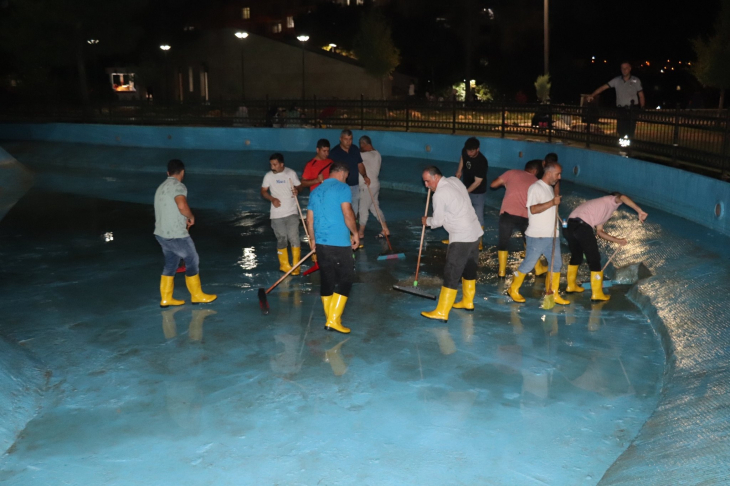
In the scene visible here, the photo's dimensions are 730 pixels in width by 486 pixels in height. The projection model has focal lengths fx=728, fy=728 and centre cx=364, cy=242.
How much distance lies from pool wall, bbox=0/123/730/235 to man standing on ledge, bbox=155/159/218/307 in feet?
24.6

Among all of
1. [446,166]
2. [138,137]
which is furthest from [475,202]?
[138,137]

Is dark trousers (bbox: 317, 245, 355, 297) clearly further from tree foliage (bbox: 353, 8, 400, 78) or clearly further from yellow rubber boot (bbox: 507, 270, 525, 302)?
tree foliage (bbox: 353, 8, 400, 78)

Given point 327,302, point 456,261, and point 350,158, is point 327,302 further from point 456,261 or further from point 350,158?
point 350,158

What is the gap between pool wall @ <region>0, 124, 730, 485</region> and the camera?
15.1ft

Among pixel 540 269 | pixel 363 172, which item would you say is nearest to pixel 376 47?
pixel 363 172

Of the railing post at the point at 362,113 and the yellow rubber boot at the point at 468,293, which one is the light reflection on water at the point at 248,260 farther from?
the railing post at the point at 362,113

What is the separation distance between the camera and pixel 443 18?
55.0 meters

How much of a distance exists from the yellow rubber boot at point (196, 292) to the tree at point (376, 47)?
36318 millimetres

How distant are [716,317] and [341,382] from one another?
3806 millimetres

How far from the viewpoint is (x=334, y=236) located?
7.43 meters

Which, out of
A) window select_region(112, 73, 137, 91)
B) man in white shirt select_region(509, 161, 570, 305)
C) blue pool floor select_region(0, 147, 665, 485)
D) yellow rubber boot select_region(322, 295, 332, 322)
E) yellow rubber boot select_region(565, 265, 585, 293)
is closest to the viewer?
blue pool floor select_region(0, 147, 665, 485)

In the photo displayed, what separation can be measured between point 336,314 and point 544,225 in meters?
2.60

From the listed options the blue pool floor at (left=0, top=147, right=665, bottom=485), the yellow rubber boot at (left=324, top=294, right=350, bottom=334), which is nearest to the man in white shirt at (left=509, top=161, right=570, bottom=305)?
the blue pool floor at (left=0, top=147, right=665, bottom=485)

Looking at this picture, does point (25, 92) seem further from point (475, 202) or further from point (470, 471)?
point (470, 471)
